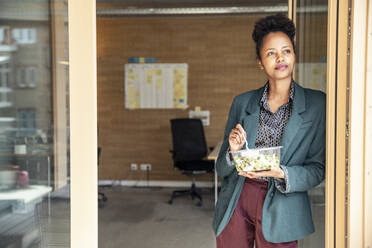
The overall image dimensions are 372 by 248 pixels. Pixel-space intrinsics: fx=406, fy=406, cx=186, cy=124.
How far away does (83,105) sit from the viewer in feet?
5.39

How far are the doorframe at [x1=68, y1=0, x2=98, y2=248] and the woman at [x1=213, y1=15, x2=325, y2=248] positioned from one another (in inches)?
21.9

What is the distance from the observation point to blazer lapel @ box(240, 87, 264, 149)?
1680 millimetres

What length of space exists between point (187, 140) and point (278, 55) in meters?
4.20

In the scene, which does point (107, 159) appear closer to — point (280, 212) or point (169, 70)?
point (169, 70)

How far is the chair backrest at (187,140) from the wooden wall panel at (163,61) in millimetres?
819

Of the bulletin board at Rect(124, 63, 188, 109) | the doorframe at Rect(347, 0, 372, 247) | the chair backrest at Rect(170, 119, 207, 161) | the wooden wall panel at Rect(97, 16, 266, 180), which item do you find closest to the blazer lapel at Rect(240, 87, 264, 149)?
the doorframe at Rect(347, 0, 372, 247)

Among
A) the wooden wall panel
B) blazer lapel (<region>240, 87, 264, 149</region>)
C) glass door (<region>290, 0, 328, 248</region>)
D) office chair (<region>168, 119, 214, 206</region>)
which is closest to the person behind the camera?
blazer lapel (<region>240, 87, 264, 149</region>)

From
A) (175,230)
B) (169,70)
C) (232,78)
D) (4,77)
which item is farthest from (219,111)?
(4,77)

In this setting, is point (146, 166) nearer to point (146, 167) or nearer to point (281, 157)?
point (146, 167)

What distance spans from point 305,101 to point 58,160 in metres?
1.15

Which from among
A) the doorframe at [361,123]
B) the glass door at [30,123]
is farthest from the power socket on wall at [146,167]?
the doorframe at [361,123]

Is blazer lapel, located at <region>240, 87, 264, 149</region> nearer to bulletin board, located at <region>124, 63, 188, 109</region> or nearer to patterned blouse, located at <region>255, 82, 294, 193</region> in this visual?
patterned blouse, located at <region>255, 82, 294, 193</region>

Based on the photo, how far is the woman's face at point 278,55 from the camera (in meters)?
1.62

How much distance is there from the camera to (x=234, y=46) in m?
6.52
